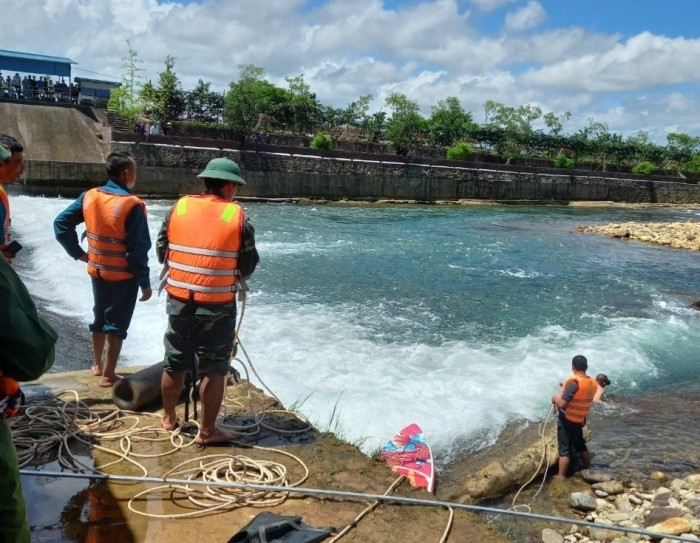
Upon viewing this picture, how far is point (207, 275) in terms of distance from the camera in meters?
3.68

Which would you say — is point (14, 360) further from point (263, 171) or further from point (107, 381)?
point (263, 171)

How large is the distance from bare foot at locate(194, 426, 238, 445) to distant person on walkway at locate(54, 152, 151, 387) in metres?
1.22

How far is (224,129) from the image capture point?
39.7m

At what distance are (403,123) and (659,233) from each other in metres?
25.8

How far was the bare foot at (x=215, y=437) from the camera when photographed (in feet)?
12.9

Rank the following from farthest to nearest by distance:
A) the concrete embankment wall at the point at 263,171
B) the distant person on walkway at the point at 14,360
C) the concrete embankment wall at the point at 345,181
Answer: the concrete embankment wall at the point at 263,171
the concrete embankment wall at the point at 345,181
the distant person on walkway at the point at 14,360

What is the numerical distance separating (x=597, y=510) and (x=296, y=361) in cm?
427

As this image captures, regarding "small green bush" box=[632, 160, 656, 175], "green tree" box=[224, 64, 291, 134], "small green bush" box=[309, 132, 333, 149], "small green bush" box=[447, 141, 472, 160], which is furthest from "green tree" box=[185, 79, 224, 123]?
"small green bush" box=[632, 160, 656, 175]

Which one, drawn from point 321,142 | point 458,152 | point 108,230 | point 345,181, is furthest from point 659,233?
point 108,230

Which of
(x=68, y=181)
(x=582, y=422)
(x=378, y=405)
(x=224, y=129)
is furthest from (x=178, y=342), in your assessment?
(x=224, y=129)

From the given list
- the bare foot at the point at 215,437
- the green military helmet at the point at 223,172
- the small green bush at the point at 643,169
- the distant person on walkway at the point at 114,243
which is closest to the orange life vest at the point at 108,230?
the distant person on walkway at the point at 114,243

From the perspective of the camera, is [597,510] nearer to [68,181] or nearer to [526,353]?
[526,353]

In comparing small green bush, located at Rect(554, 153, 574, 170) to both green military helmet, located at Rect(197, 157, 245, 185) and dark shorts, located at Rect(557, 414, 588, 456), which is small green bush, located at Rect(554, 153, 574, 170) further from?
green military helmet, located at Rect(197, 157, 245, 185)

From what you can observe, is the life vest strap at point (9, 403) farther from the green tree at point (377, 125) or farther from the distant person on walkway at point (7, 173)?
the green tree at point (377, 125)
